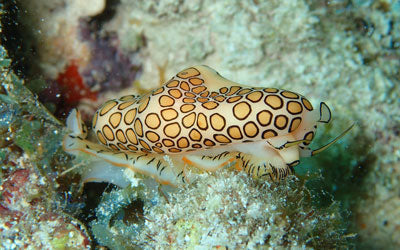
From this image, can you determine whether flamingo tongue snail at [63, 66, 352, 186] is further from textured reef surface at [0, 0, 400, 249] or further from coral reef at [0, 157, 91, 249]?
coral reef at [0, 157, 91, 249]

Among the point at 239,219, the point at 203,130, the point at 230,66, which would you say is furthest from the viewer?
the point at 230,66

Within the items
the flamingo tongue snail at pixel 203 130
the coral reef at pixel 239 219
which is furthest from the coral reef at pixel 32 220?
the coral reef at pixel 239 219

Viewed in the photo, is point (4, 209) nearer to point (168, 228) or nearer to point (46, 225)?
point (46, 225)

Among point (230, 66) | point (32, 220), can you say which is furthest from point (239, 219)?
point (230, 66)

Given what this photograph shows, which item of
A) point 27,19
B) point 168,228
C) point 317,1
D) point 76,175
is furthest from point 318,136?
point 27,19

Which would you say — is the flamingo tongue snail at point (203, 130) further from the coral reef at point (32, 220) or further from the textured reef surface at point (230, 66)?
the coral reef at point (32, 220)

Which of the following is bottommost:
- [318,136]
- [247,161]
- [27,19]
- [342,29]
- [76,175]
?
[318,136]

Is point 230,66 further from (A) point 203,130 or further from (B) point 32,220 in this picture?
(B) point 32,220

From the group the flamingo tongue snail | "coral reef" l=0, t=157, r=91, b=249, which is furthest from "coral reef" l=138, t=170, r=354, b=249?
"coral reef" l=0, t=157, r=91, b=249

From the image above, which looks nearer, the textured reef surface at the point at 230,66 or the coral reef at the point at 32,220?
the coral reef at the point at 32,220
